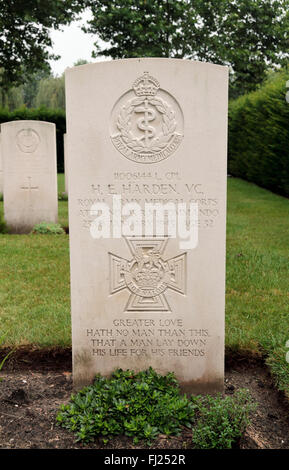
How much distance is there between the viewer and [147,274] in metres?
2.86

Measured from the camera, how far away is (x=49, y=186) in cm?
840

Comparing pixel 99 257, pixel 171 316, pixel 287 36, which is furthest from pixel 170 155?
pixel 287 36

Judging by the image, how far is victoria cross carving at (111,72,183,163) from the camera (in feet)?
8.86

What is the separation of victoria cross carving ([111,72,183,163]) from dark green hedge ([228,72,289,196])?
31.9 feet

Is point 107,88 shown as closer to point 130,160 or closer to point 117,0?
point 130,160

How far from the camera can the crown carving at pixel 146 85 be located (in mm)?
2678

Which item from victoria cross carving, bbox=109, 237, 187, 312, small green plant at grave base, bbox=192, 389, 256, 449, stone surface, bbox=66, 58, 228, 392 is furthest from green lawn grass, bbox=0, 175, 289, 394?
victoria cross carving, bbox=109, 237, 187, 312

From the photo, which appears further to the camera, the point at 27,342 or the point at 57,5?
the point at 57,5

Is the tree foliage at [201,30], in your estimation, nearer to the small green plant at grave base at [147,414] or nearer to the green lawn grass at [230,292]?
the green lawn grass at [230,292]

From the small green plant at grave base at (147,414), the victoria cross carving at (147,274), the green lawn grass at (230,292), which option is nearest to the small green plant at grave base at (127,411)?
the small green plant at grave base at (147,414)

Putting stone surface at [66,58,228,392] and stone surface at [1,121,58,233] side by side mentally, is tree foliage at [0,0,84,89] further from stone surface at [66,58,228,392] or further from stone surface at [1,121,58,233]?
stone surface at [66,58,228,392]

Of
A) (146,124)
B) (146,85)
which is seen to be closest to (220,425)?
(146,124)

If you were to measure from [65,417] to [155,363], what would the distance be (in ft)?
2.10

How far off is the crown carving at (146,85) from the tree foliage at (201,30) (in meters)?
15.8
